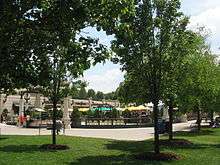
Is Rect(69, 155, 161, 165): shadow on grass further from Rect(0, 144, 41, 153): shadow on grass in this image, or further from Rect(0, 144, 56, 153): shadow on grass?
Rect(0, 144, 41, 153): shadow on grass

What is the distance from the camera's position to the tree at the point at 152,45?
2116 cm

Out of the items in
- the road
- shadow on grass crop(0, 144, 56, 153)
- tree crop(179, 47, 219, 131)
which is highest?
tree crop(179, 47, 219, 131)

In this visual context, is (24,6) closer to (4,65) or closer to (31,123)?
(4,65)

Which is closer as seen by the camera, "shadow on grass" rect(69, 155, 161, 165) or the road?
"shadow on grass" rect(69, 155, 161, 165)

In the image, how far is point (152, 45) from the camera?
21391mm

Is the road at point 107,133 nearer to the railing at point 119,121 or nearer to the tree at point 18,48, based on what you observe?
the railing at point 119,121

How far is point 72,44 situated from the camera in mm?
9523

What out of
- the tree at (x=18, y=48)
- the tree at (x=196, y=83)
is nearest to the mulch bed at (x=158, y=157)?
the tree at (x=196, y=83)

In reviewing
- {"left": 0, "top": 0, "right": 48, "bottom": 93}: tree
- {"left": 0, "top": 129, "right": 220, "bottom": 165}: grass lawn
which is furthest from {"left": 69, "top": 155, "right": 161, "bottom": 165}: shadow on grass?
{"left": 0, "top": 0, "right": 48, "bottom": 93}: tree

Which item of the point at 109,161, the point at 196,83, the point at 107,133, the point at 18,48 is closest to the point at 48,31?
the point at 18,48

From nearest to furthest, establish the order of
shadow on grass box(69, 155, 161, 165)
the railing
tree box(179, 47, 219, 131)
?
shadow on grass box(69, 155, 161, 165) → tree box(179, 47, 219, 131) → the railing

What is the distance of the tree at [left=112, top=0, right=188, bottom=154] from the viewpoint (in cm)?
2116

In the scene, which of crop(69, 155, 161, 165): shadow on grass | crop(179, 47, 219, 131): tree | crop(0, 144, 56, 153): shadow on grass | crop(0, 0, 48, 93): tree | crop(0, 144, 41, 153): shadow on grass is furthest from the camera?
crop(179, 47, 219, 131): tree

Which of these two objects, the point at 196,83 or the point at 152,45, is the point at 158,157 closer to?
the point at 152,45
